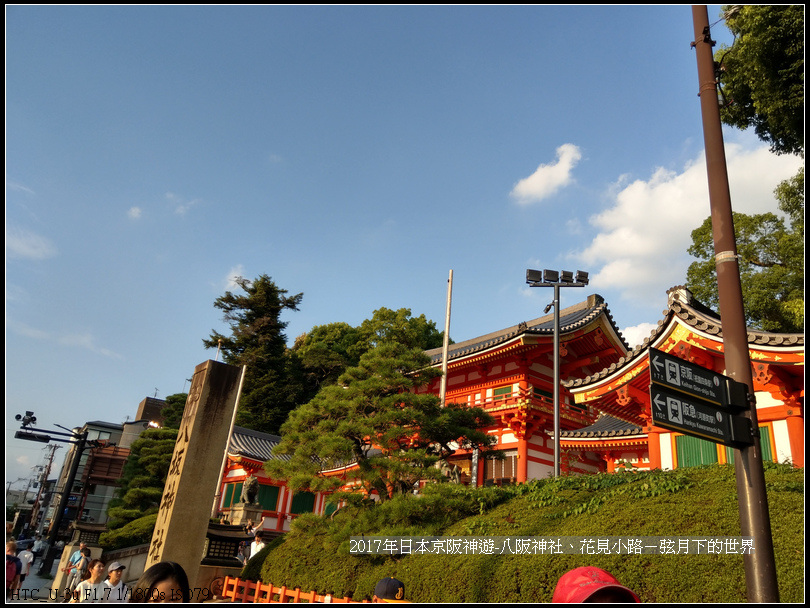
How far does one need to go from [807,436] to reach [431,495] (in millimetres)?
8182

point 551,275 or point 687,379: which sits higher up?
point 551,275

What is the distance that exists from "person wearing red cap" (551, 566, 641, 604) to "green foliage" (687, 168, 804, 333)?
21.7 m

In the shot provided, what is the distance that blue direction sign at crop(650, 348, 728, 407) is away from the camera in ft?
13.6

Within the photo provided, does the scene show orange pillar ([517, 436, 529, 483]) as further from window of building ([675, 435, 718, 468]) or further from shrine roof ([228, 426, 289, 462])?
shrine roof ([228, 426, 289, 462])

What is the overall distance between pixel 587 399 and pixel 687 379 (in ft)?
32.8

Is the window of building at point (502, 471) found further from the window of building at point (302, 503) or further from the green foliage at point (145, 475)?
the green foliage at point (145, 475)

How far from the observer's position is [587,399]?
13742 millimetres

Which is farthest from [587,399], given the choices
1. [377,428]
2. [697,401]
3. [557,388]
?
[697,401]

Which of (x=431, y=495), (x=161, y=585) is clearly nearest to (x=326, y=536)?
(x=431, y=495)

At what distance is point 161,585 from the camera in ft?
9.75

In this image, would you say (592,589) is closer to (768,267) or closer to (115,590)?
Result: (115,590)

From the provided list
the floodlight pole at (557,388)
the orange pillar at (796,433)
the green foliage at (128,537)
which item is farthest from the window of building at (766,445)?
the green foliage at (128,537)

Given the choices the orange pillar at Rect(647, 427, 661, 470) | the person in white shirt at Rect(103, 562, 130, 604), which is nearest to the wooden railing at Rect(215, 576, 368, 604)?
the person in white shirt at Rect(103, 562, 130, 604)

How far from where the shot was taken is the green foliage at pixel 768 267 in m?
21.9
